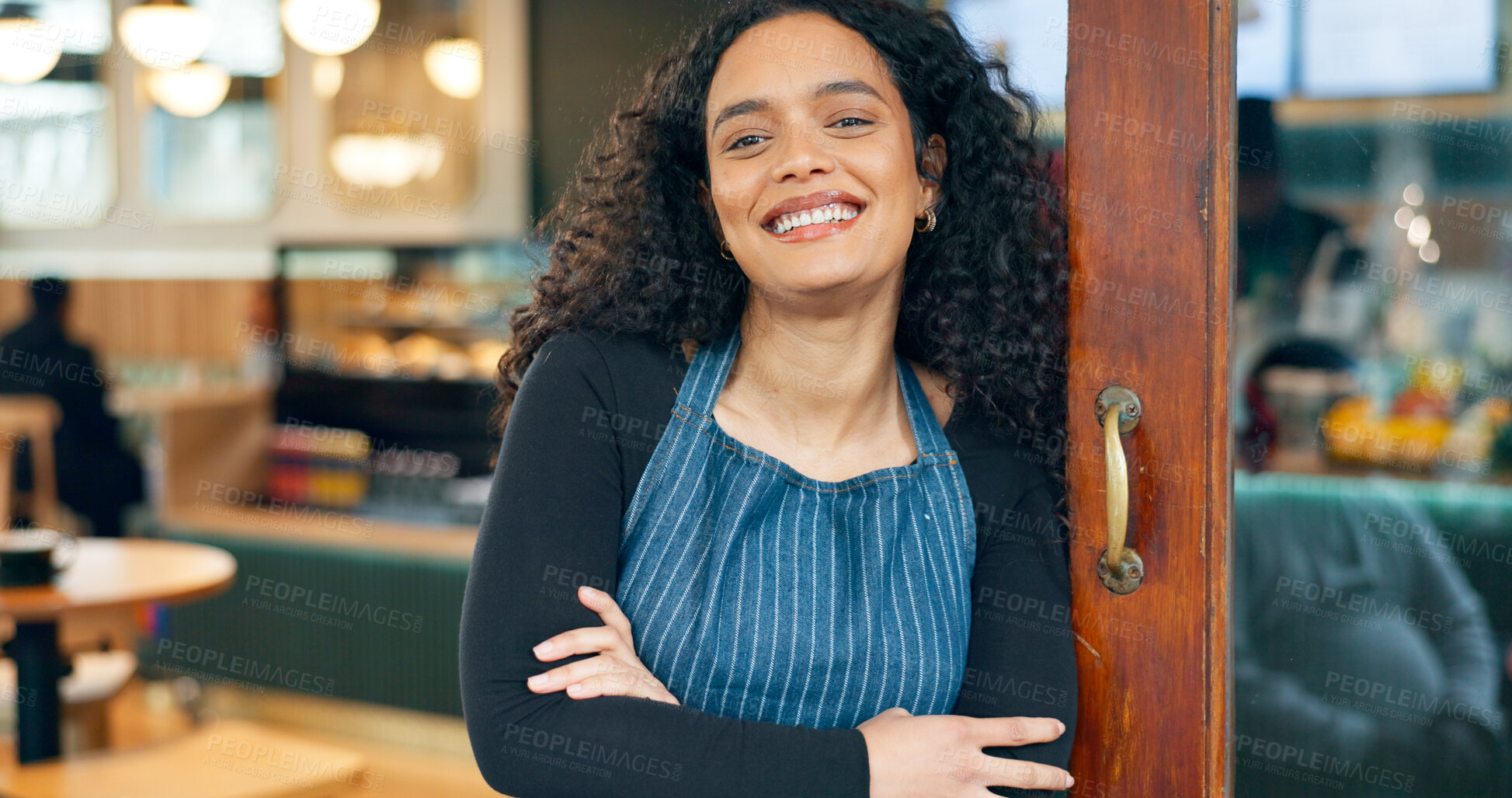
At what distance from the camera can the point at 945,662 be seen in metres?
1.26

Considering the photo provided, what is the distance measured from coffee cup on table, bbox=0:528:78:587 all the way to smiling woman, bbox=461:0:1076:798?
2.06 metres

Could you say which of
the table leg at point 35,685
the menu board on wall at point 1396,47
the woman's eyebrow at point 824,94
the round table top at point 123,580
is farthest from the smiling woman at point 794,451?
the table leg at point 35,685

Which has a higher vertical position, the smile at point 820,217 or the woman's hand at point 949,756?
the smile at point 820,217

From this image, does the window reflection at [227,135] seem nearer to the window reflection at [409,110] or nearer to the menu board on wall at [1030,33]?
the window reflection at [409,110]

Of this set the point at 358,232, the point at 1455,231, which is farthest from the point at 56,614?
the point at 1455,231

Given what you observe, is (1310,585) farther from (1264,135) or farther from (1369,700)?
(1264,135)

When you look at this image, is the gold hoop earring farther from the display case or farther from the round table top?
the display case

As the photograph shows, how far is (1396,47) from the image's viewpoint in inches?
53.2

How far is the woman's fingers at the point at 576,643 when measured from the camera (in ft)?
3.71

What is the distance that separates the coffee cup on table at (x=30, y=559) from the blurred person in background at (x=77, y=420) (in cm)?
175

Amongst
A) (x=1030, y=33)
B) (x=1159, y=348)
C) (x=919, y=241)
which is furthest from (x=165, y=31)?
(x=1159, y=348)

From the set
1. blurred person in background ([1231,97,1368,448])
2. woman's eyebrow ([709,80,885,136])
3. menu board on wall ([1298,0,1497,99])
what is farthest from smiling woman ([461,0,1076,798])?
menu board on wall ([1298,0,1497,99])

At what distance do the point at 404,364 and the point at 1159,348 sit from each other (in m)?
3.63

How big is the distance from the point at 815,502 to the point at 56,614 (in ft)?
7.41
